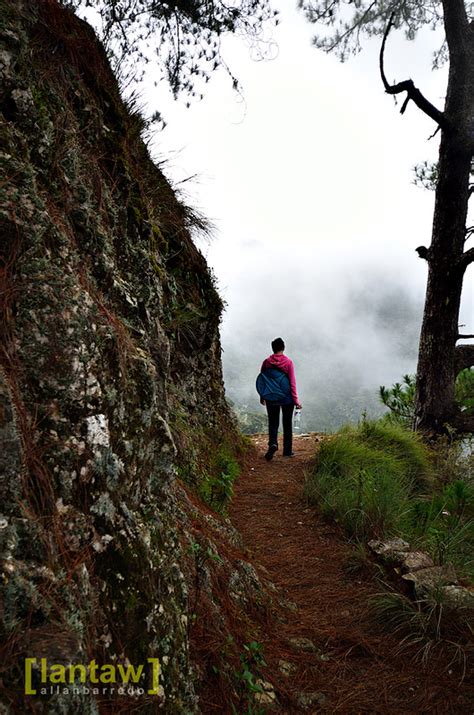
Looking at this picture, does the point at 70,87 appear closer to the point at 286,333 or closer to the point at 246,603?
the point at 246,603

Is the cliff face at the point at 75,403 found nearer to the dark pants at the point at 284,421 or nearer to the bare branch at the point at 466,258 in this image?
the dark pants at the point at 284,421

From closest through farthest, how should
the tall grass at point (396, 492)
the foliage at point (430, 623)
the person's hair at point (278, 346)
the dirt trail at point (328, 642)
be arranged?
the dirt trail at point (328, 642)
the foliage at point (430, 623)
the tall grass at point (396, 492)
the person's hair at point (278, 346)

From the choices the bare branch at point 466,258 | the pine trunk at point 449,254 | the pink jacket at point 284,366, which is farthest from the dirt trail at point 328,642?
the bare branch at point 466,258

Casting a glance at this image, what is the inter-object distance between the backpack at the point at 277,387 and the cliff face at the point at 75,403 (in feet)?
13.0

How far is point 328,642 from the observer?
2645mm

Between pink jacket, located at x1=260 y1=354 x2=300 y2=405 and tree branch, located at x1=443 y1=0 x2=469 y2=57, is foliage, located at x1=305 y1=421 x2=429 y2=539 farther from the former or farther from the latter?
tree branch, located at x1=443 y1=0 x2=469 y2=57

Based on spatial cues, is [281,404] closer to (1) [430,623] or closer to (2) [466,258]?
(2) [466,258]

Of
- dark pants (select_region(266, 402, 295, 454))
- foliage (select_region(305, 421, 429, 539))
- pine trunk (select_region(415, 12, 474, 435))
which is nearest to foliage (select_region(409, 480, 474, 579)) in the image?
foliage (select_region(305, 421, 429, 539))

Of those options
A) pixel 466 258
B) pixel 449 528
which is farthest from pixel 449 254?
pixel 449 528

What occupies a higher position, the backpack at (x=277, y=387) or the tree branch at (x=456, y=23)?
the tree branch at (x=456, y=23)

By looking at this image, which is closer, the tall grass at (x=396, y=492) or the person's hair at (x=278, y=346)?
the tall grass at (x=396, y=492)

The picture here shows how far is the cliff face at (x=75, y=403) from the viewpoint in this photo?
134cm

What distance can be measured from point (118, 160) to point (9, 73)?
0.92m

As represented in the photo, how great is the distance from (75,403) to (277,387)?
5.21 m
